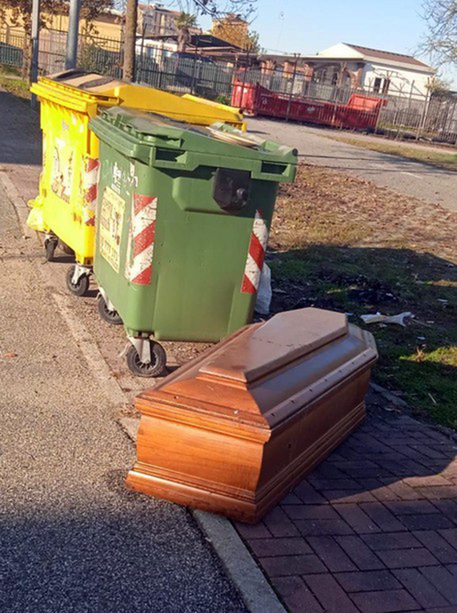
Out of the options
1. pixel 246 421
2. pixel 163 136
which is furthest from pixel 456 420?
pixel 163 136

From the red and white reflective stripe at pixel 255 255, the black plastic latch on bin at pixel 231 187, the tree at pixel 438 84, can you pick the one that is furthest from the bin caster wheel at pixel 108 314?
the tree at pixel 438 84

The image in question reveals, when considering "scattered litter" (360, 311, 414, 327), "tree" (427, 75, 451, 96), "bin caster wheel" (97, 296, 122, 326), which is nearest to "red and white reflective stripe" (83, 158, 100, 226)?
"bin caster wheel" (97, 296, 122, 326)

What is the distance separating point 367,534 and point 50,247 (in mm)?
4984

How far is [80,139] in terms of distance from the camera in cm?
627

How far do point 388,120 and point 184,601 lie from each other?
39.4 metres

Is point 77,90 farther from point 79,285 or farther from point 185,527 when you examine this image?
point 185,527

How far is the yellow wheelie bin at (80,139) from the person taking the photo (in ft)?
20.0

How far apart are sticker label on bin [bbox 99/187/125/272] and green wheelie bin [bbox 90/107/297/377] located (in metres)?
0.01

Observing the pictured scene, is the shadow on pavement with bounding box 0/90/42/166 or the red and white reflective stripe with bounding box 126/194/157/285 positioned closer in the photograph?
the red and white reflective stripe with bounding box 126/194/157/285

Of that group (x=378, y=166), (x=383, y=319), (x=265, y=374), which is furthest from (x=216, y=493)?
(x=378, y=166)

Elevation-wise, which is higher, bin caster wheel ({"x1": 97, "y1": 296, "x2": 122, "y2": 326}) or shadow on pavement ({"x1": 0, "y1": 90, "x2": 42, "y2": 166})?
bin caster wheel ({"x1": 97, "y1": 296, "x2": 122, "y2": 326})

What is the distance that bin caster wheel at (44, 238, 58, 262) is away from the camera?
745 cm

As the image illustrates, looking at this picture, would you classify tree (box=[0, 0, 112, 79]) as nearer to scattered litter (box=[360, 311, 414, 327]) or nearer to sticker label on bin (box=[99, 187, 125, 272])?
scattered litter (box=[360, 311, 414, 327])

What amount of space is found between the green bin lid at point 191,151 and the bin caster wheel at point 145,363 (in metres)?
1.26
